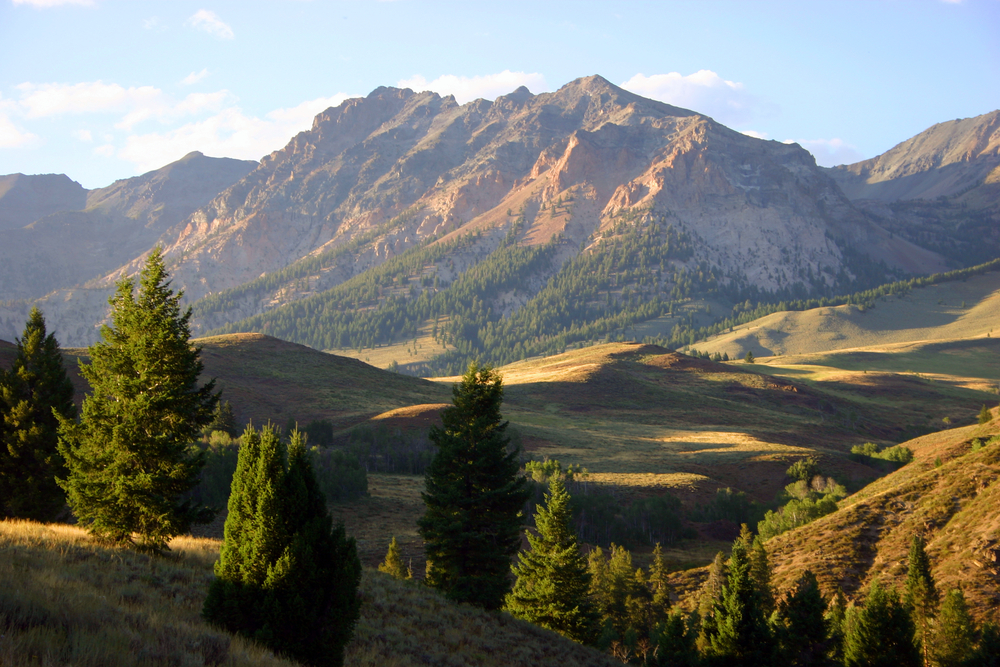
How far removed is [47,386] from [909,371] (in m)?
205

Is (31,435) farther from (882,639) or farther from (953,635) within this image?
(953,635)

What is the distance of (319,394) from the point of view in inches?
4508

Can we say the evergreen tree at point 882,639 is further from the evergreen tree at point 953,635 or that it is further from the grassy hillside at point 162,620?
the grassy hillside at point 162,620

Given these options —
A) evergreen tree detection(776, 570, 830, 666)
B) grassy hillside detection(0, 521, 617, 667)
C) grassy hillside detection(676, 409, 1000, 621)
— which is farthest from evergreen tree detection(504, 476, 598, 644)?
grassy hillside detection(676, 409, 1000, 621)

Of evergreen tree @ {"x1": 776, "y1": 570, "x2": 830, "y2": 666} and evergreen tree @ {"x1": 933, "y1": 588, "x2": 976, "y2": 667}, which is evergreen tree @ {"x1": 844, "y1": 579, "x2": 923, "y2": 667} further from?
evergreen tree @ {"x1": 776, "y1": 570, "x2": 830, "y2": 666}

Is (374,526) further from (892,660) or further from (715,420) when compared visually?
(715,420)

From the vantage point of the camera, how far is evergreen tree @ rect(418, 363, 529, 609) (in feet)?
87.6

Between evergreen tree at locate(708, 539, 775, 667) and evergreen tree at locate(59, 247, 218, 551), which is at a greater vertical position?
evergreen tree at locate(59, 247, 218, 551)

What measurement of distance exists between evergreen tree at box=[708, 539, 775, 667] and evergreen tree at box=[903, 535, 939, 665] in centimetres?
941

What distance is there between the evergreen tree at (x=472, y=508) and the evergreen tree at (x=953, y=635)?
1945 cm

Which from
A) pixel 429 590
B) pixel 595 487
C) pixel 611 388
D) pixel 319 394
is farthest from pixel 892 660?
pixel 611 388

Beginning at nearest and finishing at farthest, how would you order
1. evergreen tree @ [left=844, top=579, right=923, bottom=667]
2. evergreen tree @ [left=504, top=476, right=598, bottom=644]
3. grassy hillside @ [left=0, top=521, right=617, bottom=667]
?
grassy hillside @ [left=0, top=521, right=617, bottom=667] → evergreen tree @ [left=844, top=579, right=923, bottom=667] → evergreen tree @ [left=504, top=476, right=598, bottom=644]

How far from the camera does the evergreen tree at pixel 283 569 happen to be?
551 inches

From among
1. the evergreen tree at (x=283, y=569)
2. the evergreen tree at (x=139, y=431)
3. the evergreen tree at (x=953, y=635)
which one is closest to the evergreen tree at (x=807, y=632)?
the evergreen tree at (x=953, y=635)
